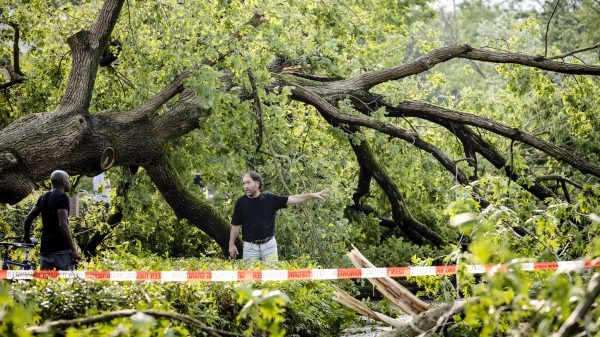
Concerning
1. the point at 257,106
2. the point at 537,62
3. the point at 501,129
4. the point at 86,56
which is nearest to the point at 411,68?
the point at 501,129

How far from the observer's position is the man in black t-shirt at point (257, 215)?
1062 centimetres

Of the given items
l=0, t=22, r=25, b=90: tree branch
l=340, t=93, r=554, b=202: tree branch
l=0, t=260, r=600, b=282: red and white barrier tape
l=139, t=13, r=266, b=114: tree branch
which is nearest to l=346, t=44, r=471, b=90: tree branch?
l=340, t=93, r=554, b=202: tree branch

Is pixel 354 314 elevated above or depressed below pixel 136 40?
below

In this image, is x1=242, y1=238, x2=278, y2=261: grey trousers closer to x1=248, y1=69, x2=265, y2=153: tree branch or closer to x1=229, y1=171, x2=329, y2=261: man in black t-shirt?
x1=229, y1=171, x2=329, y2=261: man in black t-shirt

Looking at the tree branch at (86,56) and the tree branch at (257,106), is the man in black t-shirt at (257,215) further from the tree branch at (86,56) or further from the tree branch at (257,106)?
the tree branch at (86,56)

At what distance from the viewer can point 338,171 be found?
1462 centimetres

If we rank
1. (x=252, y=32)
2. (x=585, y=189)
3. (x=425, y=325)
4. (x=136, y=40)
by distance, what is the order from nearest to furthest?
(x=425, y=325), (x=585, y=189), (x=252, y=32), (x=136, y=40)

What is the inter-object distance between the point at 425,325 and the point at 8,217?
40.3ft

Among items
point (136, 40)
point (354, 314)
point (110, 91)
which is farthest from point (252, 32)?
point (354, 314)

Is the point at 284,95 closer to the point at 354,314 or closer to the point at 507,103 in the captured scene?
the point at 354,314

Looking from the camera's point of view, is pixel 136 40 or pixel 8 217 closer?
pixel 136 40

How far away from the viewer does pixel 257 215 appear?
34.9ft

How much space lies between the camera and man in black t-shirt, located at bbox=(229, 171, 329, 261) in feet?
34.9

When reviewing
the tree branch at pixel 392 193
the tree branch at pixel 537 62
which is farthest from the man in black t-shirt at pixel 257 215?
the tree branch at pixel 537 62
